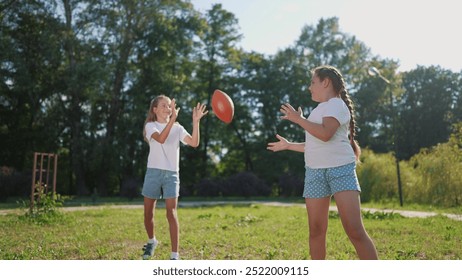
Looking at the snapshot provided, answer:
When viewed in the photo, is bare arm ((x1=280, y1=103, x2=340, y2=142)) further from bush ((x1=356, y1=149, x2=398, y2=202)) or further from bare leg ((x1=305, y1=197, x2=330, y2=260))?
bush ((x1=356, y1=149, x2=398, y2=202))

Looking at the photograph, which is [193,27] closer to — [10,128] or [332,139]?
[10,128]

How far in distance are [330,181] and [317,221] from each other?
326 mm

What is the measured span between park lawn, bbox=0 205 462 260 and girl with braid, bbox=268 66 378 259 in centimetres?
141

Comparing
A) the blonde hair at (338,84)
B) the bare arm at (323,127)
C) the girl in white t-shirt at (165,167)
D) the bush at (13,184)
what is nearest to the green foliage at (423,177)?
the girl in white t-shirt at (165,167)

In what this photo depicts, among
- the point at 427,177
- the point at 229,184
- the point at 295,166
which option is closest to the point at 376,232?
the point at 427,177

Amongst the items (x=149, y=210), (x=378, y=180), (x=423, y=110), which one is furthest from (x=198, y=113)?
(x=423, y=110)

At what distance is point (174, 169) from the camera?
451 centimetres

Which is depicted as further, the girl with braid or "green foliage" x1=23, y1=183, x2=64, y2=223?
"green foliage" x1=23, y1=183, x2=64, y2=223

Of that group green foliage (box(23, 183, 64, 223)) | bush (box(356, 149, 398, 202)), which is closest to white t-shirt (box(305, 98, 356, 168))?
green foliage (box(23, 183, 64, 223))

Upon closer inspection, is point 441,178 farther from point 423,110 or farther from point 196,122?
point 423,110

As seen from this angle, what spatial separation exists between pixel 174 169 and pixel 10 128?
78.4ft

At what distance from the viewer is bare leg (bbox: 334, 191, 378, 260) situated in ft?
9.80

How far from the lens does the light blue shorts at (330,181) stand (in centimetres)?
308

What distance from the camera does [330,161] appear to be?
10.5 feet
